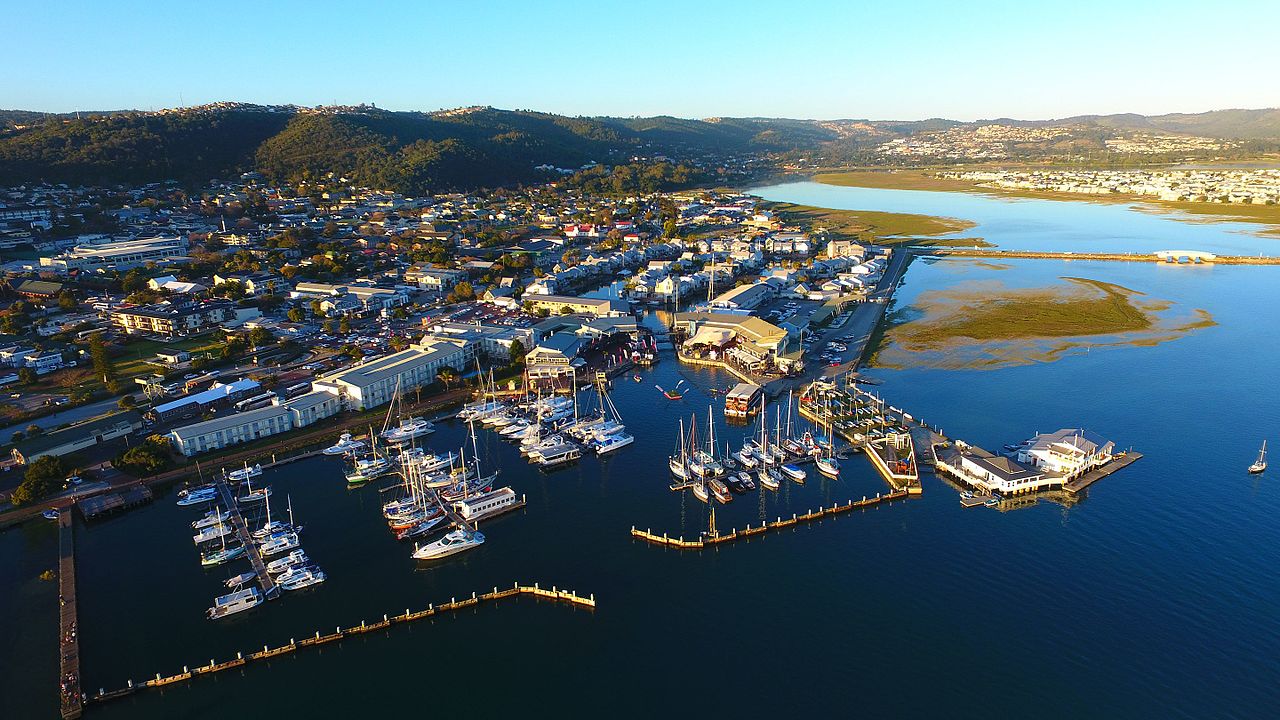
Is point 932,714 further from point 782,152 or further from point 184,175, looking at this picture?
point 782,152

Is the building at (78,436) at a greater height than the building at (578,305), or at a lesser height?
lesser

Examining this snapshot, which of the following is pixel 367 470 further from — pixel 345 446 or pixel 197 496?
pixel 197 496

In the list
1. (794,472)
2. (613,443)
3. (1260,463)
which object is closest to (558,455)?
(613,443)

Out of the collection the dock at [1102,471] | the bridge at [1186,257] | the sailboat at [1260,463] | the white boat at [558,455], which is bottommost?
the white boat at [558,455]

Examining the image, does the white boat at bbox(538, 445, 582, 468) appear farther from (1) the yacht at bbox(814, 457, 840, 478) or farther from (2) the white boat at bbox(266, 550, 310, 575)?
(1) the yacht at bbox(814, 457, 840, 478)

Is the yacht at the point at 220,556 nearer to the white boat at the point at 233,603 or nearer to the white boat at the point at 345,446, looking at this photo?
the white boat at the point at 233,603

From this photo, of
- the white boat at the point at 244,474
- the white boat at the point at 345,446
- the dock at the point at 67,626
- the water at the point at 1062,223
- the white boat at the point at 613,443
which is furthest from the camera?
the water at the point at 1062,223

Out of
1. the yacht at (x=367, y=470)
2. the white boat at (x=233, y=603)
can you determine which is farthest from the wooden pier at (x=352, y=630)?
the yacht at (x=367, y=470)
